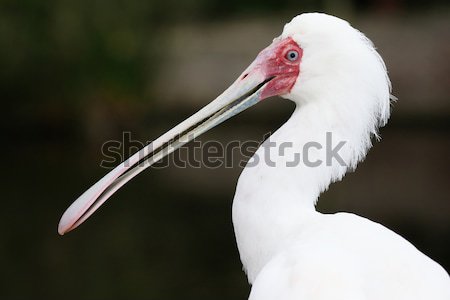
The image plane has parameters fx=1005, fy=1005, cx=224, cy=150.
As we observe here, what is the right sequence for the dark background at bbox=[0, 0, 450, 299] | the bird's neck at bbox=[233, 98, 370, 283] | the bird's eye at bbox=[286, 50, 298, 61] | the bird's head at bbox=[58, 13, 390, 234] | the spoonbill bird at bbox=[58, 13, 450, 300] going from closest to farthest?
the spoonbill bird at bbox=[58, 13, 450, 300]
the bird's neck at bbox=[233, 98, 370, 283]
the bird's head at bbox=[58, 13, 390, 234]
the bird's eye at bbox=[286, 50, 298, 61]
the dark background at bbox=[0, 0, 450, 299]

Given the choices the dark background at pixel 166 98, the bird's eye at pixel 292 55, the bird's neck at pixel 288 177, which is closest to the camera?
the bird's neck at pixel 288 177

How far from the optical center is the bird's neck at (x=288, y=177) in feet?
15.2

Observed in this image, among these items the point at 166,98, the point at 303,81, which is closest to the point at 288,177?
the point at 303,81

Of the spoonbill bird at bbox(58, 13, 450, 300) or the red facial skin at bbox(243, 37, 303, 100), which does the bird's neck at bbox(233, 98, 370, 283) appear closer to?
the spoonbill bird at bbox(58, 13, 450, 300)

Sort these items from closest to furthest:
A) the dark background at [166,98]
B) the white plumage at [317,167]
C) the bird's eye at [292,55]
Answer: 1. the white plumage at [317,167]
2. the bird's eye at [292,55]
3. the dark background at [166,98]

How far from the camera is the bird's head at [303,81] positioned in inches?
A: 186

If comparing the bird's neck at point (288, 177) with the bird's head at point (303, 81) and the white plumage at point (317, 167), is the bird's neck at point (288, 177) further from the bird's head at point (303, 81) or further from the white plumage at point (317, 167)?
the bird's head at point (303, 81)

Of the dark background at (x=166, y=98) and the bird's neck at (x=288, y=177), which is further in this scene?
the dark background at (x=166, y=98)

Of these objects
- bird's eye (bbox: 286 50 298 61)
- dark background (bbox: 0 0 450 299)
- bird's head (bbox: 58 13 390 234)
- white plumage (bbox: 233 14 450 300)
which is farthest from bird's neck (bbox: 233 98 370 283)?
dark background (bbox: 0 0 450 299)

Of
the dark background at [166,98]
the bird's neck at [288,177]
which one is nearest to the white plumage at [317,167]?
the bird's neck at [288,177]

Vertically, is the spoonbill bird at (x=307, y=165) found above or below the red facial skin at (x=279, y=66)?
below

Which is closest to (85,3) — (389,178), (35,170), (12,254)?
(35,170)

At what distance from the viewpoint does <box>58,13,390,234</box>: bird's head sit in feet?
15.5

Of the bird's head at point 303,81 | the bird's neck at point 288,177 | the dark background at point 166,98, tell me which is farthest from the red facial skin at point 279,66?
the dark background at point 166,98
